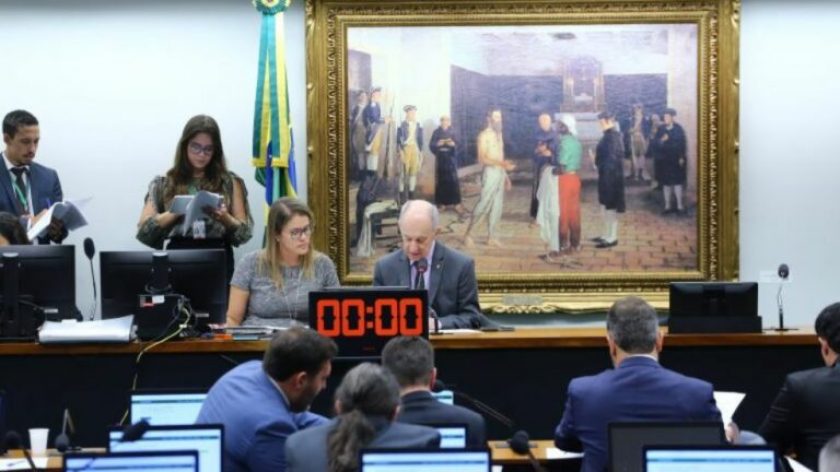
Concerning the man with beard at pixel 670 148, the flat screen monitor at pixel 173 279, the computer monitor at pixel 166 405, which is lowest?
the computer monitor at pixel 166 405

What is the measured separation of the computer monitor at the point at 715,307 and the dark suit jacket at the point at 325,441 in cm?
322

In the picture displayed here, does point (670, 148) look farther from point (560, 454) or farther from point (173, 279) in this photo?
point (560, 454)

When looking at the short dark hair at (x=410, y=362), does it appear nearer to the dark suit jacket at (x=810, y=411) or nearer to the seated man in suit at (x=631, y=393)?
the seated man in suit at (x=631, y=393)

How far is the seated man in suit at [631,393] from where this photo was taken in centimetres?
529

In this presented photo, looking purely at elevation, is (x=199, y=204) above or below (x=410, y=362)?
above

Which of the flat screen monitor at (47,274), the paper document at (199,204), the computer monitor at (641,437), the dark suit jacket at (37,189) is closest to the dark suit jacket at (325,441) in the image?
the computer monitor at (641,437)

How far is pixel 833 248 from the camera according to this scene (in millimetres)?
9953

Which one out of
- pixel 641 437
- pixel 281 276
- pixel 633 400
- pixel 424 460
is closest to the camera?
pixel 424 460

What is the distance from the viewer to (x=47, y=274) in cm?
722

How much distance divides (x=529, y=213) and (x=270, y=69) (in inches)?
83.5

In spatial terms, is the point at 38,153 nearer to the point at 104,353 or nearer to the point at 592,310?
the point at 104,353

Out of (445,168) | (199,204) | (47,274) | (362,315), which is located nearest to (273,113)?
(199,204)

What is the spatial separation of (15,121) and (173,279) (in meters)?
2.44

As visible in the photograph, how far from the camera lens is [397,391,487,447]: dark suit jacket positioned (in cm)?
493
